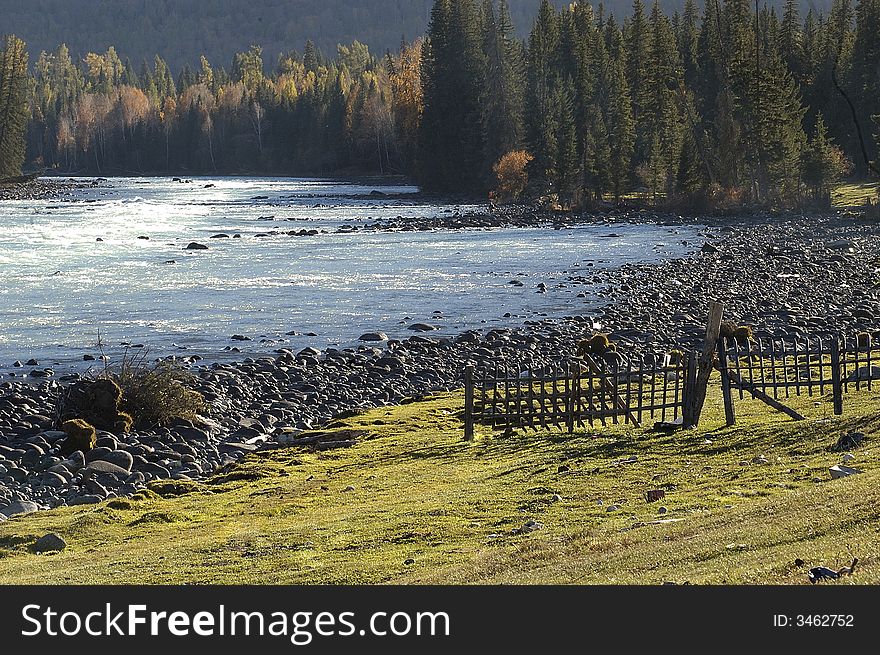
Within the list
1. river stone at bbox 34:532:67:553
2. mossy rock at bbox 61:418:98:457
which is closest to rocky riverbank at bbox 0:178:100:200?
mossy rock at bbox 61:418:98:457

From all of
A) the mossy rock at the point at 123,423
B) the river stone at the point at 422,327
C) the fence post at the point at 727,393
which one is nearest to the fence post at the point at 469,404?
the fence post at the point at 727,393

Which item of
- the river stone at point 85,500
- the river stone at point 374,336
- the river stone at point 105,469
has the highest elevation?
the river stone at point 374,336

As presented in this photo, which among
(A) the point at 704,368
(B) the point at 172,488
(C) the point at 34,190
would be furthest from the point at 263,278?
(C) the point at 34,190

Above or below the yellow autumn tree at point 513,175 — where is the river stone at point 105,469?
below

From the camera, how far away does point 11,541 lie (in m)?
11.3

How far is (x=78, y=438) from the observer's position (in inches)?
627

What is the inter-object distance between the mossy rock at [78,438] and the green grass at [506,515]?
7.91 ft

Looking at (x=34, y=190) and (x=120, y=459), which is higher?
(x=34, y=190)

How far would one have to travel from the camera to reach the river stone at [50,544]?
1106 centimetres

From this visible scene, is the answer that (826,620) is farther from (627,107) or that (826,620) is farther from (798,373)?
(627,107)

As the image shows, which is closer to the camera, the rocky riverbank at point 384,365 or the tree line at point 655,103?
the rocky riverbank at point 384,365

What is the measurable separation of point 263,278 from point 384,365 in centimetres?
1620

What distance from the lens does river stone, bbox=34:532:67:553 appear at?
36.3ft

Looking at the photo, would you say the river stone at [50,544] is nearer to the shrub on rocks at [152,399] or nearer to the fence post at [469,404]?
the fence post at [469,404]
